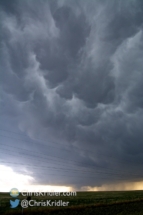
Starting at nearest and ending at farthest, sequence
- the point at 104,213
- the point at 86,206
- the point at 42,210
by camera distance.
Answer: the point at 42,210
the point at 104,213
the point at 86,206

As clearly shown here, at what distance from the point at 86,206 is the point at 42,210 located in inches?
636

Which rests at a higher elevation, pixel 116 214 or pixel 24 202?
pixel 24 202

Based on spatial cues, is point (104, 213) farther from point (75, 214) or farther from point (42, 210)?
point (42, 210)

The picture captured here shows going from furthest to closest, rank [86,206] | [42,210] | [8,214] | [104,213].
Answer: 1. [86,206]
2. [104,213]
3. [42,210]
4. [8,214]

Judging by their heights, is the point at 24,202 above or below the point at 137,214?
above

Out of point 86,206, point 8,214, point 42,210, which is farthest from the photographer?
point 86,206

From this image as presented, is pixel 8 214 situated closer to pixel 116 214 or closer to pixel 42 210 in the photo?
pixel 42 210

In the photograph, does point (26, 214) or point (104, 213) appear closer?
point (26, 214)

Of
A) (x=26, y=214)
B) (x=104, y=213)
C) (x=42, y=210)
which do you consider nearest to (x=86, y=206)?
(x=104, y=213)

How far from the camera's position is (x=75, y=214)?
141 ft

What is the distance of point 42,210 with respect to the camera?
4312 cm

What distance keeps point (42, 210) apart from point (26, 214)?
4.75 m

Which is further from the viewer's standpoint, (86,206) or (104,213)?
(86,206)

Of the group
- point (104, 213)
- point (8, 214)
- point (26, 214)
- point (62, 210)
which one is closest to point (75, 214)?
point (62, 210)
